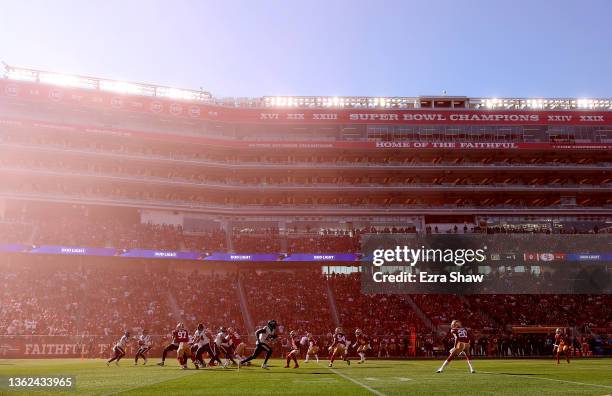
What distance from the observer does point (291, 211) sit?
61375mm

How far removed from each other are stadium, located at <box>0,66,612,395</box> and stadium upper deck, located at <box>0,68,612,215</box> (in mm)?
222

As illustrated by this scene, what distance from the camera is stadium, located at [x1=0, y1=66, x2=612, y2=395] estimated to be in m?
44.3

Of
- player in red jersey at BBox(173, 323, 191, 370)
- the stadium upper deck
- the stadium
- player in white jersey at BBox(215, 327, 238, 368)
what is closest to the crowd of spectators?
the stadium

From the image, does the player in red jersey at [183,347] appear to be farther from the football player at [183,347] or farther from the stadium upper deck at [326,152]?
the stadium upper deck at [326,152]

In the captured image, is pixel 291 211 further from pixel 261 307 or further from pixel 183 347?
pixel 183 347

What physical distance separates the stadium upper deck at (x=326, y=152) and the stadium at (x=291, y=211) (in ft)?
0.73

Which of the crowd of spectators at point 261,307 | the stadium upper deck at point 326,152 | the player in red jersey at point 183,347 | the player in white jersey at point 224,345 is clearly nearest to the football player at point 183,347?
the player in red jersey at point 183,347

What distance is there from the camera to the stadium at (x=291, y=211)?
1745 inches

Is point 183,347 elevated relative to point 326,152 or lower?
lower

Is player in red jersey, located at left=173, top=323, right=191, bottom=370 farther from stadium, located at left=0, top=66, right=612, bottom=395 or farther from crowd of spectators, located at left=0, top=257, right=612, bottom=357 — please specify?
crowd of spectators, located at left=0, top=257, right=612, bottom=357

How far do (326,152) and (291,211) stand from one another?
307 inches

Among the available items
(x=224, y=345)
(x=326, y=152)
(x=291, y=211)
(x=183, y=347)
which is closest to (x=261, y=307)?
(x=291, y=211)

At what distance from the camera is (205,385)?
568 inches

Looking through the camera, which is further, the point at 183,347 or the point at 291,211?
the point at 291,211
